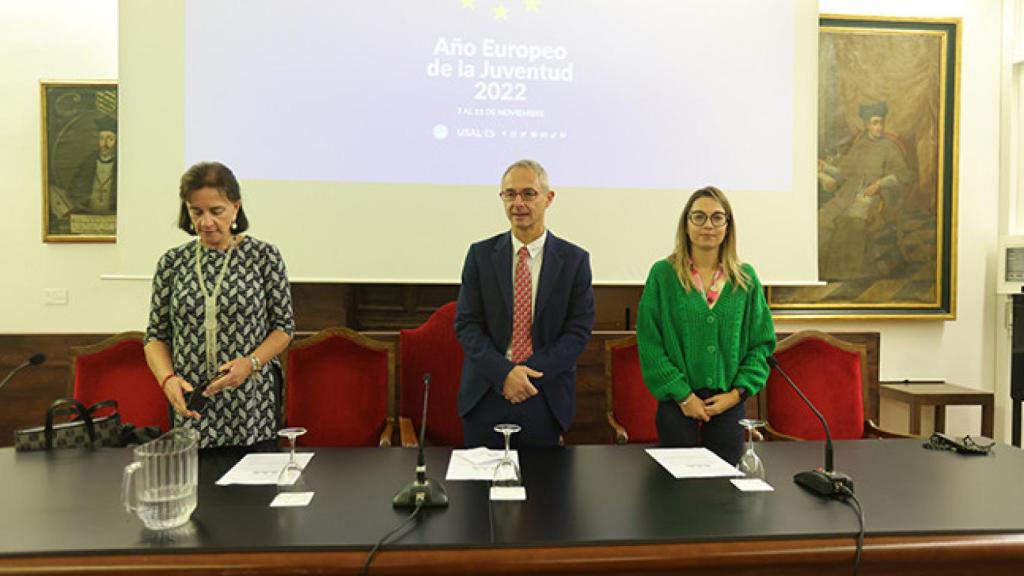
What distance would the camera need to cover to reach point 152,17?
130 inches

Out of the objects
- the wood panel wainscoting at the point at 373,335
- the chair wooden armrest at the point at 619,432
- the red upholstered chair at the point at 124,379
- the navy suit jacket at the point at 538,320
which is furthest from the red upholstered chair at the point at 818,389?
the red upholstered chair at the point at 124,379

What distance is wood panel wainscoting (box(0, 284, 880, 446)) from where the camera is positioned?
3412mm

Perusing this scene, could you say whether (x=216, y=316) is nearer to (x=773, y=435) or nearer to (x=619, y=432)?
(x=619, y=432)

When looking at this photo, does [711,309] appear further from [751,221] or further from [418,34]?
Result: [418,34]

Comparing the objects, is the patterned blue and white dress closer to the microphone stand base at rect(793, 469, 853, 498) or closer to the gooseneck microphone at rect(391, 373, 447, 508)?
the gooseneck microphone at rect(391, 373, 447, 508)

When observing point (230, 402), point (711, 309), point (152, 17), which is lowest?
point (230, 402)

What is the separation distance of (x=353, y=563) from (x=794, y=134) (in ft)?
11.0

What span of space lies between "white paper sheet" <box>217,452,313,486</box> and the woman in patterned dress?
0.62 ft

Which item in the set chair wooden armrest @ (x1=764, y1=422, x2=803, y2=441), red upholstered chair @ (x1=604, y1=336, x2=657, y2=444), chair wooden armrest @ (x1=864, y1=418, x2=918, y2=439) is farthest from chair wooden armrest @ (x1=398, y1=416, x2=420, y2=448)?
chair wooden armrest @ (x1=864, y1=418, x2=918, y2=439)

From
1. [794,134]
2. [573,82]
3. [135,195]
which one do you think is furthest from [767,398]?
[135,195]

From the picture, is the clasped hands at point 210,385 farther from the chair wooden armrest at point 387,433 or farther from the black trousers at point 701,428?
the black trousers at point 701,428

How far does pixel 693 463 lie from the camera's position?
5.97 ft

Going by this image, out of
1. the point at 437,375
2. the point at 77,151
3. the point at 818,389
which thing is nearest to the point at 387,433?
the point at 437,375

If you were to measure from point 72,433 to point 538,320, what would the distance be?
1432 mm
